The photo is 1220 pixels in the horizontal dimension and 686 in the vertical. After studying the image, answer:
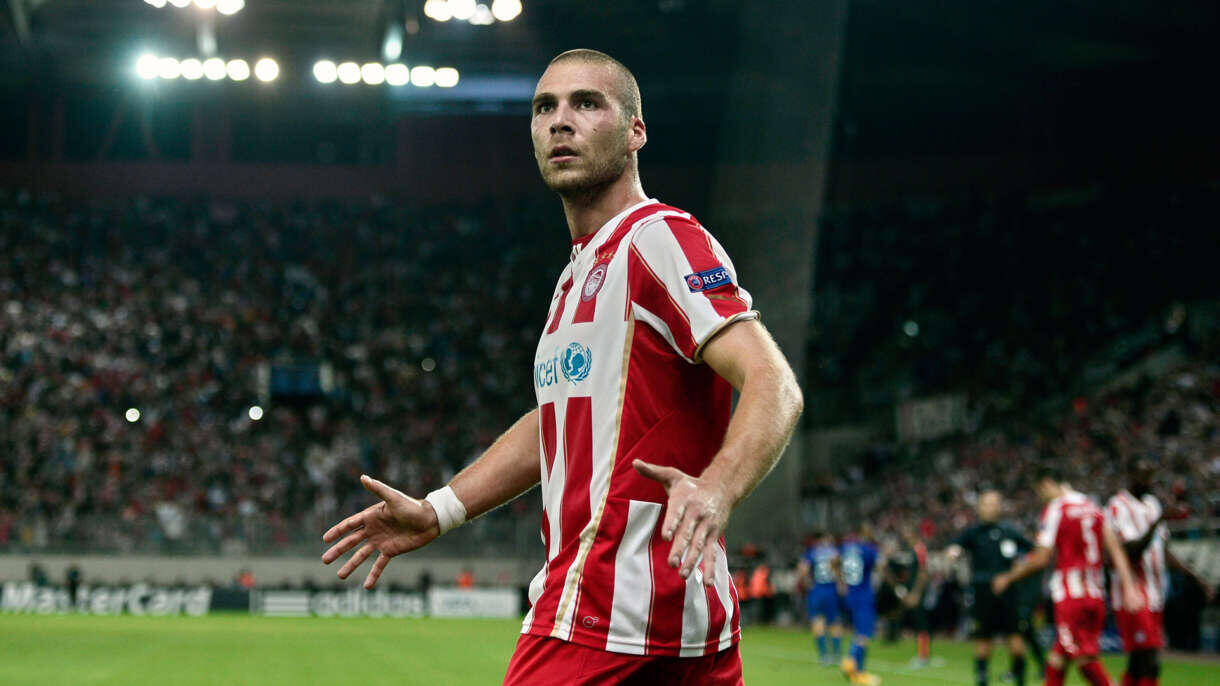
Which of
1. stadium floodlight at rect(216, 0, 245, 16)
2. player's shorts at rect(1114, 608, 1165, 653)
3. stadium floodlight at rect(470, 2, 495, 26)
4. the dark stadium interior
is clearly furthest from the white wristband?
stadium floodlight at rect(470, 2, 495, 26)

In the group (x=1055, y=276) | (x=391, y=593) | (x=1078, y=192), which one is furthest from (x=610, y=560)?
(x=1078, y=192)

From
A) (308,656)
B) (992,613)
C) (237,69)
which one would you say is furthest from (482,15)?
(992,613)

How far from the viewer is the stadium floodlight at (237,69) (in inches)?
1287

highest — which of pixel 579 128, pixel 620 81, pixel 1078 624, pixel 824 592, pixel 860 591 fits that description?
pixel 620 81

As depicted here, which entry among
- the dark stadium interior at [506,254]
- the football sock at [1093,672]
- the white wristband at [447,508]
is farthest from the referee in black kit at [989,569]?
the dark stadium interior at [506,254]

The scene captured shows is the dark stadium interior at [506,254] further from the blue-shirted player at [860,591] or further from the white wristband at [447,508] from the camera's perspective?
the white wristband at [447,508]

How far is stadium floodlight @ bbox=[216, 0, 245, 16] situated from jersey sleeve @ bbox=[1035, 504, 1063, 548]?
1976 cm

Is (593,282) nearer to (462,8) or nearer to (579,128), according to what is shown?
(579,128)

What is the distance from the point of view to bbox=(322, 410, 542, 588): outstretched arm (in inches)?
149

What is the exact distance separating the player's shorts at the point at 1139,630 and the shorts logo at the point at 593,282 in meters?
8.49

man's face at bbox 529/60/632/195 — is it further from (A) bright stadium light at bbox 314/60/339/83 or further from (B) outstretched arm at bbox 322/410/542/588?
(A) bright stadium light at bbox 314/60/339/83

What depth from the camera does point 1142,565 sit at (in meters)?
10.8

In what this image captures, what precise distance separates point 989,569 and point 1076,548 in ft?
10.4

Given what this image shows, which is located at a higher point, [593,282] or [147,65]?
[147,65]
